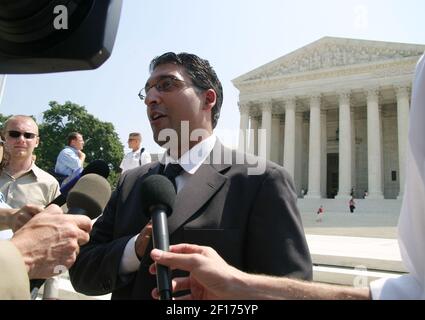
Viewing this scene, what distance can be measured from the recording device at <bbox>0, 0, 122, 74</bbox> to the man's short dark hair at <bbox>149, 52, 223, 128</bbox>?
1.17 m

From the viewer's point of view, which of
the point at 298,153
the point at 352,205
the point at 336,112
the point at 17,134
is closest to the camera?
the point at 17,134

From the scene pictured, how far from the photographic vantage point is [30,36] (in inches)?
61.1

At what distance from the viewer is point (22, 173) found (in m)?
5.24

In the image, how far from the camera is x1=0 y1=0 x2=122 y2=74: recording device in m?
1.51

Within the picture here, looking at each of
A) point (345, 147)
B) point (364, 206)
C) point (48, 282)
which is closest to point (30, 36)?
point (48, 282)

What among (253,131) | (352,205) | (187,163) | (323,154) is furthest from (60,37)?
(253,131)

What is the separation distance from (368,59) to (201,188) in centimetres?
4618

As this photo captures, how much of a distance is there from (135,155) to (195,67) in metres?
6.97

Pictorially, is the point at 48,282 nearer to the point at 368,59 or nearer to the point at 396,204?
the point at 396,204

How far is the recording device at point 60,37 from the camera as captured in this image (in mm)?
1509

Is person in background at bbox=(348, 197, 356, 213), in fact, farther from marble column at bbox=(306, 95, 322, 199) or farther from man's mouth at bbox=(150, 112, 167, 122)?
man's mouth at bbox=(150, 112, 167, 122)

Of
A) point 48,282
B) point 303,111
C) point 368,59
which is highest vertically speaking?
point 368,59

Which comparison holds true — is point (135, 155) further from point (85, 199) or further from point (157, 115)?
point (85, 199)

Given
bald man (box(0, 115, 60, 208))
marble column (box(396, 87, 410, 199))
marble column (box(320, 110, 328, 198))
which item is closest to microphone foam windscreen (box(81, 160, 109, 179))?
bald man (box(0, 115, 60, 208))
